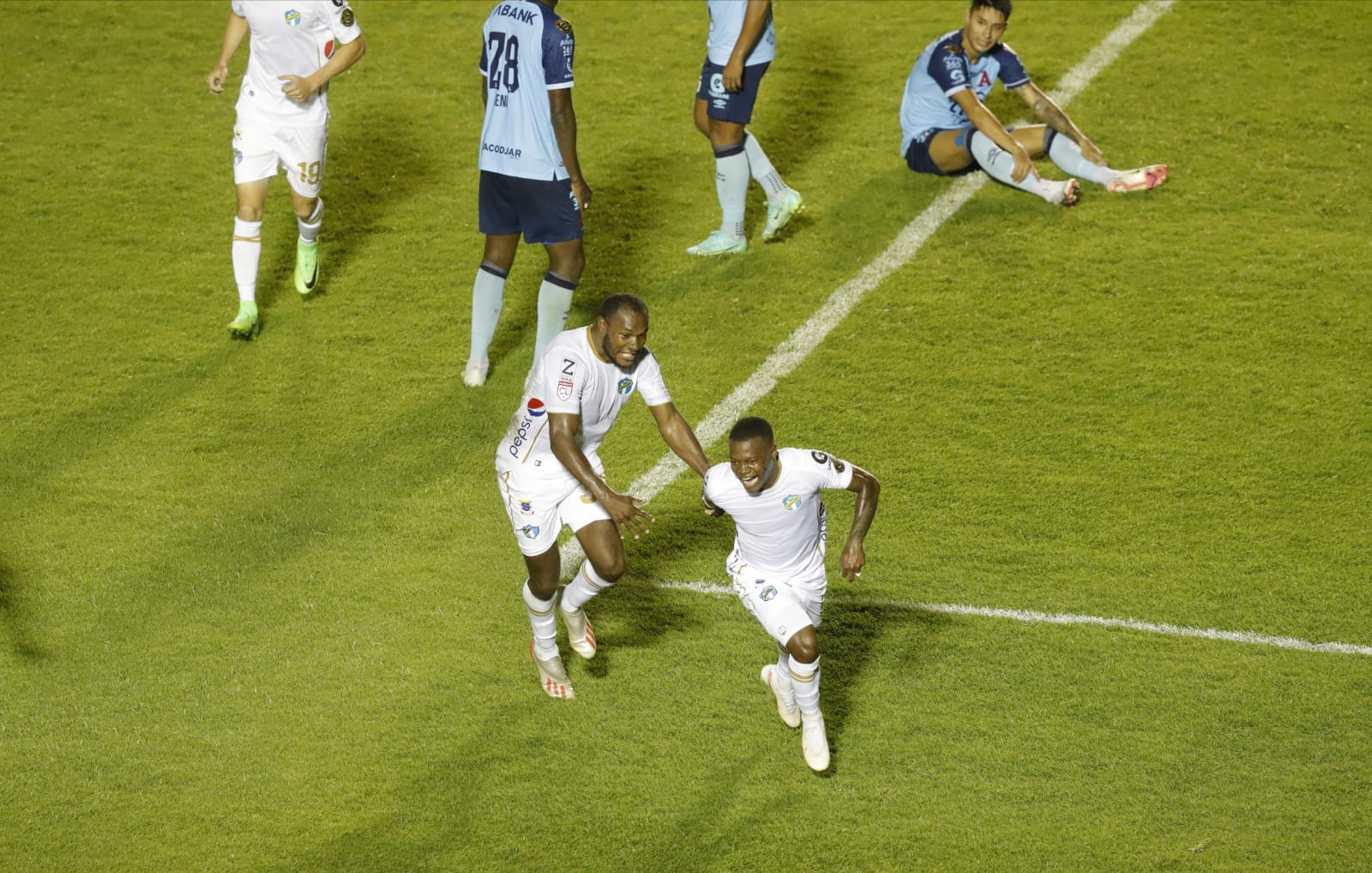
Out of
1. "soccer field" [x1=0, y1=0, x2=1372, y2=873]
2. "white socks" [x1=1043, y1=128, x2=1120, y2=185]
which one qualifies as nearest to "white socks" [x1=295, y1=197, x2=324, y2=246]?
"soccer field" [x1=0, y1=0, x2=1372, y2=873]

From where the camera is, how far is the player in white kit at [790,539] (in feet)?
17.7

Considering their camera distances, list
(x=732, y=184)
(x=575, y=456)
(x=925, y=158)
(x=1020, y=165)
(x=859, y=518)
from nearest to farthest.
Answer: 1. (x=859, y=518)
2. (x=575, y=456)
3. (x=1020, y=165)
4. (x=732, y=184)
5. (x=925, y=158)

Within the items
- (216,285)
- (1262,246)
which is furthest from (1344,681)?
(216,285)

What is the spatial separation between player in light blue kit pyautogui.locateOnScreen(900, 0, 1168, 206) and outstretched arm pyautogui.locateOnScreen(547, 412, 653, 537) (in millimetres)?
4413

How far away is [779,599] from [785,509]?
0.39 metres

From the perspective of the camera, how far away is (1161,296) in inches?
347

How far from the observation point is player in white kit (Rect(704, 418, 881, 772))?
212 inches

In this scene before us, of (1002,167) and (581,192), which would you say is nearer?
(581,192)

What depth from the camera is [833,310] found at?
29.2 ft

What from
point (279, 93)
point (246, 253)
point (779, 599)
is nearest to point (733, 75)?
point (279, 93)

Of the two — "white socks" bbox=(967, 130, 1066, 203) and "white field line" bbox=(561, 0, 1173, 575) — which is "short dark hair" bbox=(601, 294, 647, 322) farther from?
"white socks" bbox=(967, 130, 1066, 203)

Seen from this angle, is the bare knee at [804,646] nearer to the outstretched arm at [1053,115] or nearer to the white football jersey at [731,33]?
the white football jersey at [731,33]

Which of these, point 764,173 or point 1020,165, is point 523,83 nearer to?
point 764,173

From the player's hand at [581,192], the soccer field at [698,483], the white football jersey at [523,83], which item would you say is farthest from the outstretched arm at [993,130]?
the white football jersey at [523,83]
